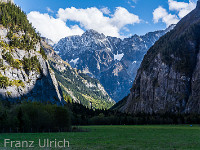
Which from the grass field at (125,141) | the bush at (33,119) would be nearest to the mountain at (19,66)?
the bush at (33,119)

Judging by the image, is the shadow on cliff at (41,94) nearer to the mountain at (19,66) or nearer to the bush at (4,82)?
the mountain at (19,66)

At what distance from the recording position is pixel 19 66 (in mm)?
163250

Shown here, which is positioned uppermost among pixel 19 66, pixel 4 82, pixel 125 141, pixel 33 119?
pixel 19 66

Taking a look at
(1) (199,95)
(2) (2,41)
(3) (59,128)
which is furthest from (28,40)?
(1) (199,95)

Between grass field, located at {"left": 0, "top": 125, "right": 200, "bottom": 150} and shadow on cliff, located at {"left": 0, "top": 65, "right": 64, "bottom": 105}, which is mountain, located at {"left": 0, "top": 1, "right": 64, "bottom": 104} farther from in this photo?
grass field, located at {"left": 0, "top": 125, "right": 200, "bottom": 150}

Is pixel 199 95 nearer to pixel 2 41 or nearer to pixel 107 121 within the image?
pixel 107 121

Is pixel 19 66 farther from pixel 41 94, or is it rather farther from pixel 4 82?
pixel 41 94

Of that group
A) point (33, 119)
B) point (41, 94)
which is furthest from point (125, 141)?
point (41, 94)

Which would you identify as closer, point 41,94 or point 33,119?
point 33,119

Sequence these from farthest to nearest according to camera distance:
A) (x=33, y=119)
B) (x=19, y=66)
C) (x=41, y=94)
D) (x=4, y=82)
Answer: (x=41, y=94) < (x=19, y=66) < (x=4, y=82) < (x=33, y=119)

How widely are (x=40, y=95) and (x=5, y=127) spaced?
8887 cm

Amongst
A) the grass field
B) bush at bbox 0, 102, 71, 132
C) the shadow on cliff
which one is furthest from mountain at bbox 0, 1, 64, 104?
the grass field

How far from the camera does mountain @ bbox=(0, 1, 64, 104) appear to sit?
482ft

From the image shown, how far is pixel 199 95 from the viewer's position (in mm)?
194250
